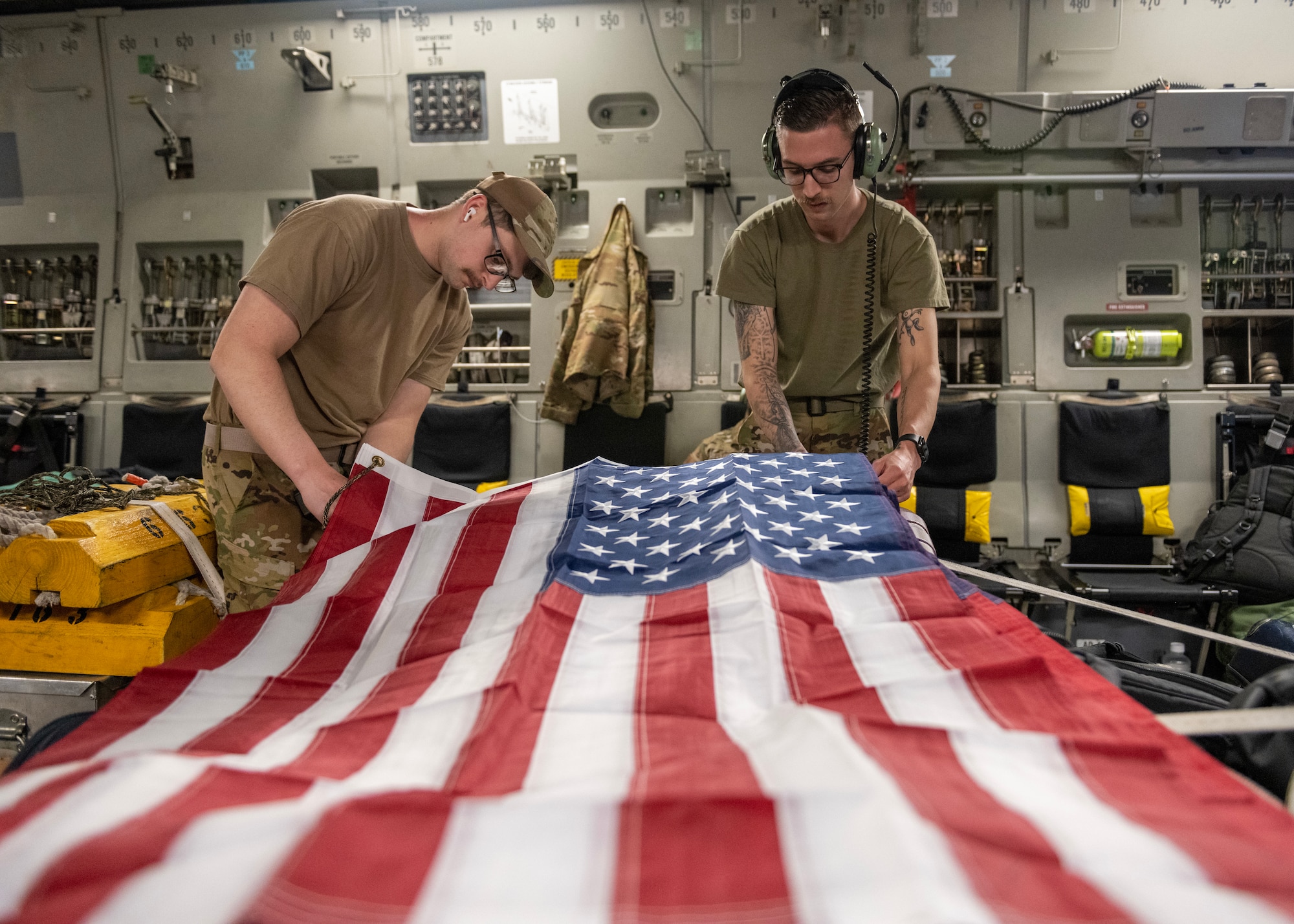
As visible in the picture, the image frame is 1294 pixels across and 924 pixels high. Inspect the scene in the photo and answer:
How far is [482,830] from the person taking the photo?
2.54ft

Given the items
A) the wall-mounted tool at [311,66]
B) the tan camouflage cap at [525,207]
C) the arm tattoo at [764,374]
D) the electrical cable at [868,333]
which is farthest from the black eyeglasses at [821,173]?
the wall-mounted tool at [311,66]

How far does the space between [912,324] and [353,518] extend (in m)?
1.76

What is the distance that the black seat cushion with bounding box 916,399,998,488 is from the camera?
14.2 feet

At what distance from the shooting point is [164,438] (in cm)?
466

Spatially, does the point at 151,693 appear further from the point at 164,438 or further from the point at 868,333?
the point at 164,438

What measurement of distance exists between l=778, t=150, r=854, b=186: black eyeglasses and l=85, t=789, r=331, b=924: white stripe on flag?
201cm

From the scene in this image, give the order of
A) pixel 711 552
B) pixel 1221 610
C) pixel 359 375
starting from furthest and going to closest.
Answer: pixel 1221 610
pixel 359 375
pixel 711 552

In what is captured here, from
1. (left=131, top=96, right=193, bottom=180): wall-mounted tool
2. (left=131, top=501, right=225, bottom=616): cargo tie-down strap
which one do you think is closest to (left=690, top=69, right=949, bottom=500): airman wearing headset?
(left=131, top=501, right=225, bottom=616): cargo tie-down strap

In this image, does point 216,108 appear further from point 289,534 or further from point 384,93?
point 289,534

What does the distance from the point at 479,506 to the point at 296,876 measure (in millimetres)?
1173

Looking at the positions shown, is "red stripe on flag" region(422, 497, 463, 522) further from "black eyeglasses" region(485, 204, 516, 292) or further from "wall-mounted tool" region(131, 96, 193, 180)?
"wall-mounted tool" region(131, 96, 193, 180)

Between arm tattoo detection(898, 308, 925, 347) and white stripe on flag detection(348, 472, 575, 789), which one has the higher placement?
arm tattoo detection(898, 308, 925, 347)

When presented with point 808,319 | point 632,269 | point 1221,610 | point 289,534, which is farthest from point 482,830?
point 1221,610

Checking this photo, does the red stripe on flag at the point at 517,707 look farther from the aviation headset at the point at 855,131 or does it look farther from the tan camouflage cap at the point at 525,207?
the aviation headset at the point at 855,131
